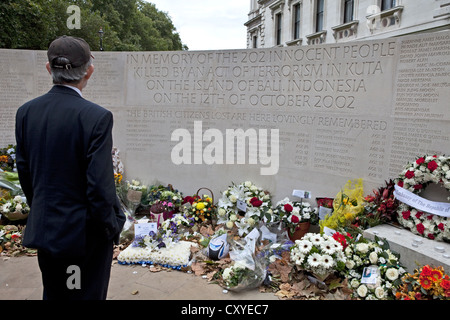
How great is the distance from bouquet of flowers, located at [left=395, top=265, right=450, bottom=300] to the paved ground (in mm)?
1098

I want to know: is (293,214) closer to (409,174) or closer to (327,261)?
(327,261)

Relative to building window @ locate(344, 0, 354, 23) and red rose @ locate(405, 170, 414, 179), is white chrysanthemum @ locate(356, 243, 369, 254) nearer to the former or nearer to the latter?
red rose @ locate(405, 170, 414, 179)

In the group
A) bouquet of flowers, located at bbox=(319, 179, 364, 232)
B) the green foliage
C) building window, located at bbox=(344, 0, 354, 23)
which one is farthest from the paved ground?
building window, located at bbox=(344, 0, 354, 23)

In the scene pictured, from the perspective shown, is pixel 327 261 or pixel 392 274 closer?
pixel 392 274

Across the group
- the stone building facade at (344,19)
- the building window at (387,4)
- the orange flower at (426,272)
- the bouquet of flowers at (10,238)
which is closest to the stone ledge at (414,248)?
the orange flower at (426,272)

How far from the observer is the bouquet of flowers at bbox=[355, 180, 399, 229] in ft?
12.1

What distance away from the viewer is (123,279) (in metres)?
3.40

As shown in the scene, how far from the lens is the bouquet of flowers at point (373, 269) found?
9.51 feet

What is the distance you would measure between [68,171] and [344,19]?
1830 cm

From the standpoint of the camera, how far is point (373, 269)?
9.91ft

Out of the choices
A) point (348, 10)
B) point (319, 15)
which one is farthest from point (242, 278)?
point (319, 15)

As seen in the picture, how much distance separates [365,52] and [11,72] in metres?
6.63

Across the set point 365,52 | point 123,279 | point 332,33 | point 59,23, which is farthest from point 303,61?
point 59,23
